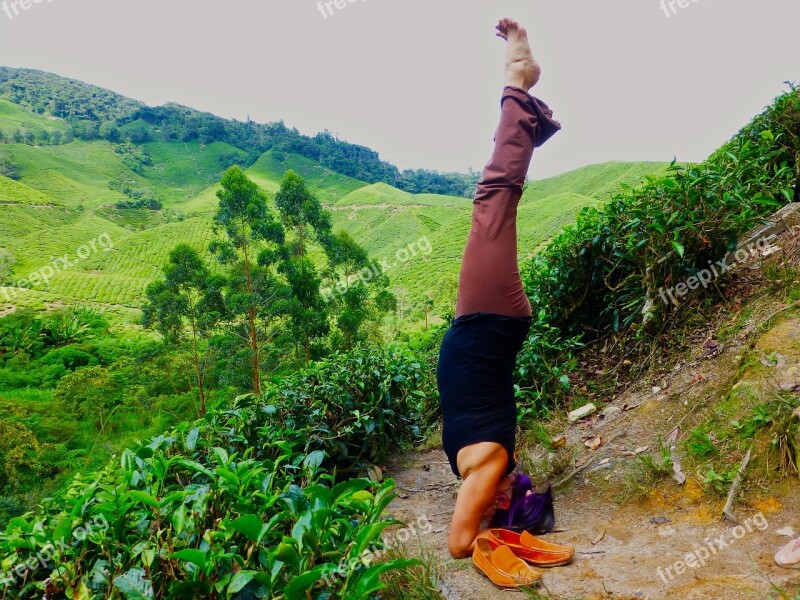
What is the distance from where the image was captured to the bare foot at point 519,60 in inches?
Answer: 91.5

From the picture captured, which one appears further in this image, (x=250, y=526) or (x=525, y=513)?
(x=525, y=513)

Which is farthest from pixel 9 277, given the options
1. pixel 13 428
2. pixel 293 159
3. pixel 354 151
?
pixel 354 151

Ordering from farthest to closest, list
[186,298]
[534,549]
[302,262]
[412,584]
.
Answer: [302,262], [186,298], [534,549], [412,584]

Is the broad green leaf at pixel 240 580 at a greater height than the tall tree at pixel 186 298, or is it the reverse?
the tall tree at pixel 186 298

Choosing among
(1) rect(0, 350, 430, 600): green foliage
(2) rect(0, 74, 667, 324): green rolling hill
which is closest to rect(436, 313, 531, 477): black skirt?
(1) rect(0, 350, 430, 600): green foliage

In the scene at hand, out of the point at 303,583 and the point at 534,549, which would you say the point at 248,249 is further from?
the point at 303,583

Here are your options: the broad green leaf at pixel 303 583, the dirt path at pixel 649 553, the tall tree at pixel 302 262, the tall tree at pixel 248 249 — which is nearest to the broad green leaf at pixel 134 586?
the broad green leaf at pixel 303 583

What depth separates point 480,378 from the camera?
90.8 inches

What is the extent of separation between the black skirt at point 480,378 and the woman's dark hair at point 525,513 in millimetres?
129

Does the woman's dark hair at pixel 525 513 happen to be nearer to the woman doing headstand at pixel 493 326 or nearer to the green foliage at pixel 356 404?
the woman doing headstand at pixel 493 326

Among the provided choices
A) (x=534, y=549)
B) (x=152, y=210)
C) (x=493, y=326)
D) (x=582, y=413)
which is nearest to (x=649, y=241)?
(x=582, y=413)

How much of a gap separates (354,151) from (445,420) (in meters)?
111

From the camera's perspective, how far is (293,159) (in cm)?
9869

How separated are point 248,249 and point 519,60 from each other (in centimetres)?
1725
